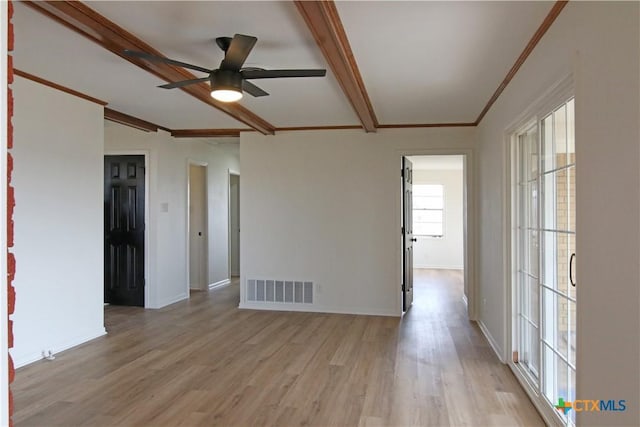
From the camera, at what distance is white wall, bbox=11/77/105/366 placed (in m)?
3.64

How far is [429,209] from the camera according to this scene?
1057cm

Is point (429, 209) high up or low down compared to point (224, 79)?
down

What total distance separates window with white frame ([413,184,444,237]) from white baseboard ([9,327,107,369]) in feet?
25.4

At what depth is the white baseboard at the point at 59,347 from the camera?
358 centimetres

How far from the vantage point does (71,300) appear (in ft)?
13.6

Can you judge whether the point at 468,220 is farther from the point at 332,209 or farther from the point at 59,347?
the point at 59,347

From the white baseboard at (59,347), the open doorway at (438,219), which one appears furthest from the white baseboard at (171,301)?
the open doorway at (438,219)

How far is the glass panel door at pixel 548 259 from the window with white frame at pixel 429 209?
7.09 m

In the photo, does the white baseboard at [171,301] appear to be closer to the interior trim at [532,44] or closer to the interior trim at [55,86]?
the interior trim at [55,86]

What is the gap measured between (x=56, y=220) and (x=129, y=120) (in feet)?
5.51

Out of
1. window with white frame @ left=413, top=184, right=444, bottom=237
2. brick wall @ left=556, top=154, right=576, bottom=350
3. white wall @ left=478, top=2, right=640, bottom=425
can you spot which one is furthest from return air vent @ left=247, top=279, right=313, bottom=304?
window with white frame @ left=413, top=184, right=444, bottom=237

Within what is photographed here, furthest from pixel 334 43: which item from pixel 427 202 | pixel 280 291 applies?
pixel 427 202

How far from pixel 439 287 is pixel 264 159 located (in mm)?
3975

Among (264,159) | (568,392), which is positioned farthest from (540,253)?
(264,159)
